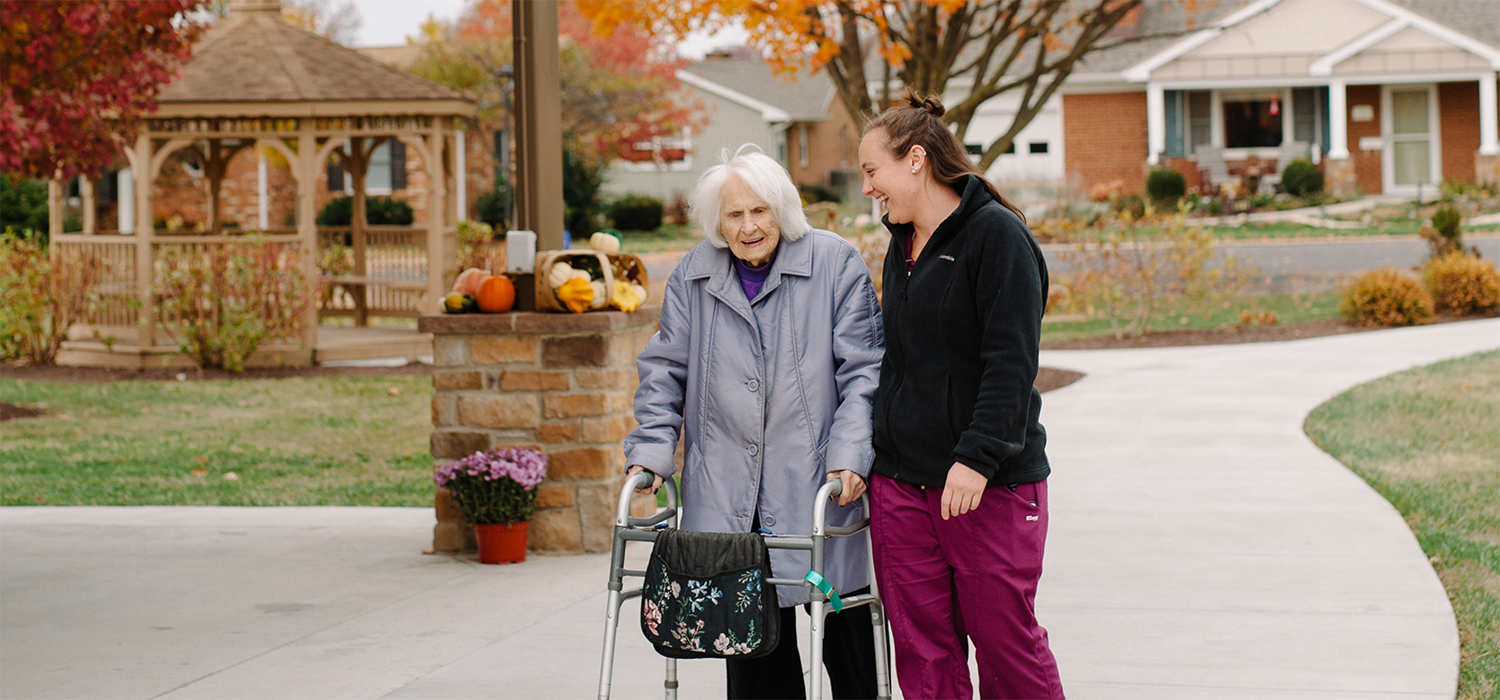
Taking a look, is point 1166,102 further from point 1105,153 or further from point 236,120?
point 236,120

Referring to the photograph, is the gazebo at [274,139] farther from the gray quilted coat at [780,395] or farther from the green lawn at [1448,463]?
the gray quilted coat at [780,395]

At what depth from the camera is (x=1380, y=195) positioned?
31.5 meters

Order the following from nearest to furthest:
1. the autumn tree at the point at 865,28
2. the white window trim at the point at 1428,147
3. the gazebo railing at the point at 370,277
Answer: the autumn tree at the point at 865,28 < the gazebo railing at the point at 370,277 < the white window trim at the point at 1428,147

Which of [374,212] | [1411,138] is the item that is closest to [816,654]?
[374,212]

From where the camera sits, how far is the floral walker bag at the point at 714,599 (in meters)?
3.29

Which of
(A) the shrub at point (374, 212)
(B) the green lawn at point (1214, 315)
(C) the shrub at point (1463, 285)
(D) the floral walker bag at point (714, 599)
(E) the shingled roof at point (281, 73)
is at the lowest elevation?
(D) the floral walker bag at point (714, 599)

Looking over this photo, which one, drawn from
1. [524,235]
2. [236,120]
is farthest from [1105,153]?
[524,235]

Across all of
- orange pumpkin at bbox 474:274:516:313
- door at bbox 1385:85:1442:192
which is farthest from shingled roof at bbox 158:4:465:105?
door at bbox 1385:85:1442:192

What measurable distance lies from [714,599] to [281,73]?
44.5ft

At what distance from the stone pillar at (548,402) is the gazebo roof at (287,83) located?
9298mm

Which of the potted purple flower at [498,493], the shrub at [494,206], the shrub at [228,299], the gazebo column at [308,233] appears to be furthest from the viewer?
the shrub at [494,206]

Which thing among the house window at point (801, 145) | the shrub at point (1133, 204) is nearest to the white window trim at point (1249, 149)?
the shrub at point (1133, 204)

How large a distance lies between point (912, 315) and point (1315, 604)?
8.93ft

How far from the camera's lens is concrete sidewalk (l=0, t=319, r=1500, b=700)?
461 centimetres
